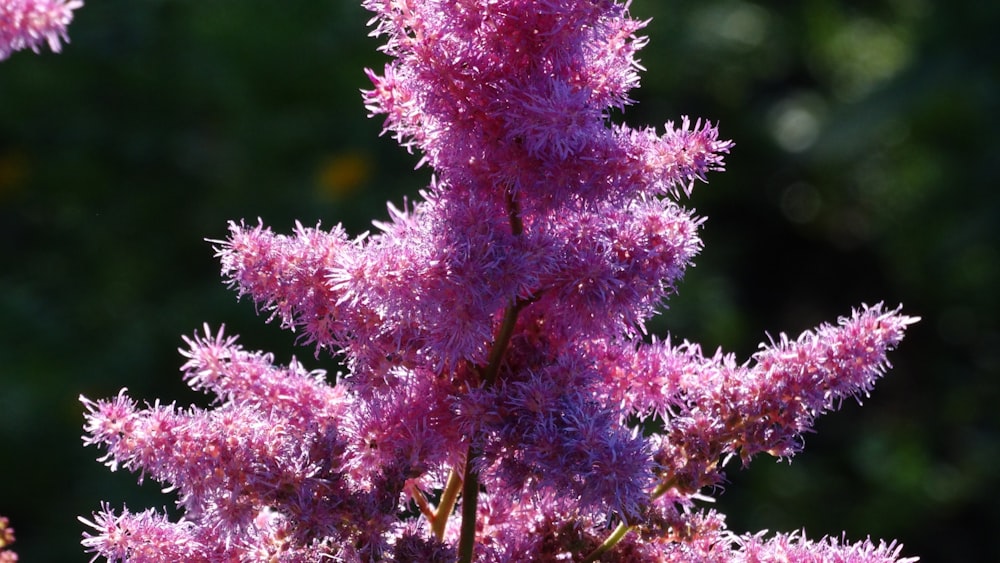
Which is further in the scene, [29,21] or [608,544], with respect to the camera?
[608,544]

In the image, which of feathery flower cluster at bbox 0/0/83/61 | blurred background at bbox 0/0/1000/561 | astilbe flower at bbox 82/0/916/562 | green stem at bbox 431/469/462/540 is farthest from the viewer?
blurred background at bbox 0/0/1000/561

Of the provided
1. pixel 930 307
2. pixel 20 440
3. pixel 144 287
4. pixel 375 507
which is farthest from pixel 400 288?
pixel 930 307

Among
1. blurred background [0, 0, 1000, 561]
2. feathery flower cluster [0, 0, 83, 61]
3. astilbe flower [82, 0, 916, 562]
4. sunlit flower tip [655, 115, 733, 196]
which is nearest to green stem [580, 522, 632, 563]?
astilbe flower [82, 0, 916, 562]

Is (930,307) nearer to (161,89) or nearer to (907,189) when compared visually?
(907,189)

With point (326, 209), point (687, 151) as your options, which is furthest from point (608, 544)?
point (326, 209)

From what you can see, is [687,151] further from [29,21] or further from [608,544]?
[29,21]

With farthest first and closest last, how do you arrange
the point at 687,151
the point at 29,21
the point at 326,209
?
the point at 326,209, the point at 687,151, the point at 29,21

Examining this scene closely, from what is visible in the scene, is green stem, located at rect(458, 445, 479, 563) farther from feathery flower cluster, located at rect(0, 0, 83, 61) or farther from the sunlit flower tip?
feathery flower cluster, located at rect(0, 0, 83, 61)
